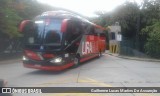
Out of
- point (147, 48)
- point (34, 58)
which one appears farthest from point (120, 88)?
point (147, 48)

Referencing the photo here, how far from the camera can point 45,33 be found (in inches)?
631

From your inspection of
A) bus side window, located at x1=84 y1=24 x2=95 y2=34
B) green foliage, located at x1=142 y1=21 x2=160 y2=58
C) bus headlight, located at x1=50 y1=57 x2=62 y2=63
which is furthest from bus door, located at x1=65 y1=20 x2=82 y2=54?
green foliage, located at x1=142 y1=21 x2=160 y2=58

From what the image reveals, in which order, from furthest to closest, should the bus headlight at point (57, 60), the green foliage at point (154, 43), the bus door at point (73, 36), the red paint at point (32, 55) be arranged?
the green foliage at point (154, 43), the bus door at point (73, 36), the red paint at point (32, 55), the bus headlight at point (57, 60)

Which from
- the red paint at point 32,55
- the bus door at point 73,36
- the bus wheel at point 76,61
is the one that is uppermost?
the bus door at point 73,36

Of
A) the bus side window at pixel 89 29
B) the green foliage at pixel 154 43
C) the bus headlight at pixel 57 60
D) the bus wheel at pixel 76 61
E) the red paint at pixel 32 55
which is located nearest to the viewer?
the bus headlight at pixel 57 60

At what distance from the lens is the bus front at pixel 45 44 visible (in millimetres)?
15625

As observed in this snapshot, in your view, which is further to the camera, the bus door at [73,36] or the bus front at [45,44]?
the bus door at [73,36]

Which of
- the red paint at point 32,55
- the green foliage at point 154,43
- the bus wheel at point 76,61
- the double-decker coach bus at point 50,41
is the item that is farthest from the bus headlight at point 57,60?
the green foliage at point 154,43

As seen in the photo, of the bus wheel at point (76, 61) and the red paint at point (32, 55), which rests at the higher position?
the red paint at point (32, 55)

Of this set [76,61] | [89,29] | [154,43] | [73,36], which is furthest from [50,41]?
[154,43]

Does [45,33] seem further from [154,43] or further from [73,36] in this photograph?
[154,43]

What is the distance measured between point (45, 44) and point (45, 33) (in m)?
0.63

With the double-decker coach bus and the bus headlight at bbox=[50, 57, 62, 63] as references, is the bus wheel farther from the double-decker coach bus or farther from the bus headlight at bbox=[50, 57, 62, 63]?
the bus headlight at bbox=[50, 57, 62, 63]

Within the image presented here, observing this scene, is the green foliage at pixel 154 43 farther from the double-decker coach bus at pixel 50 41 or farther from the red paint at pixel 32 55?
the red paint at pixel 32 55
